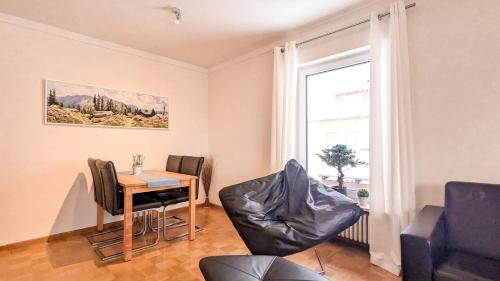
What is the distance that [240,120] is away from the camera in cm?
388

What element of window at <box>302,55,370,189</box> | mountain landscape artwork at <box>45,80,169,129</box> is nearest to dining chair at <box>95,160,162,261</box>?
mountain landscape artwork at <box>45,80,169,129</box>

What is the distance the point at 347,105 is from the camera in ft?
9.38

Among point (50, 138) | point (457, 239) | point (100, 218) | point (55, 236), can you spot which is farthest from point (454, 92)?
point (55, 236)

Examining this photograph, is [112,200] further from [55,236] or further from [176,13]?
[176,13]

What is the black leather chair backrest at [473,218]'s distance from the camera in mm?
1541

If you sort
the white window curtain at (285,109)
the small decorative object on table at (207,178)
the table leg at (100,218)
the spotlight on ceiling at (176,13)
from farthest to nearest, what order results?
the small decorative object on table at (207,178) < the table leg at (100,218) < the white window curtain at (285,109) < the spotlight on ceiling at (176,13)

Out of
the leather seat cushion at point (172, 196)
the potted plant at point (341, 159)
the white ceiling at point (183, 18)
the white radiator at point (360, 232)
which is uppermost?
the white ceiling at point (183, 18)

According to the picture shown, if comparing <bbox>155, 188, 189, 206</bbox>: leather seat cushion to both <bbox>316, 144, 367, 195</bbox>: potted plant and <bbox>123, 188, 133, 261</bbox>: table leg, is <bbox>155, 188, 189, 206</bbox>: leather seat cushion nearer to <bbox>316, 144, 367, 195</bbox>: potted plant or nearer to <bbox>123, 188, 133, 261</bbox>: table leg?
<bbox>123, 188, 133, 261</bbox>: table leg

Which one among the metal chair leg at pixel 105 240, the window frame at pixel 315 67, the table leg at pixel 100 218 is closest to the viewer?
the window frame at pixel 315 67

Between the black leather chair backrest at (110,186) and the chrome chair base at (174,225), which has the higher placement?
the black leather chair backrest at (110,186)

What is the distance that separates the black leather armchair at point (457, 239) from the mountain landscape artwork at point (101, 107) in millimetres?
3393

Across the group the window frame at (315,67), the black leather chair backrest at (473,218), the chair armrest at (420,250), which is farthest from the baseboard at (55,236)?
the black leather chair backrest at (473,218)

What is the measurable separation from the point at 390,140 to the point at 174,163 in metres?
2.74

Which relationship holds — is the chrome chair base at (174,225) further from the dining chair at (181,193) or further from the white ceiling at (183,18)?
the white ceiling at (183,18)
